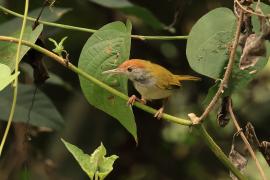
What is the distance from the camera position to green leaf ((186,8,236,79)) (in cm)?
183

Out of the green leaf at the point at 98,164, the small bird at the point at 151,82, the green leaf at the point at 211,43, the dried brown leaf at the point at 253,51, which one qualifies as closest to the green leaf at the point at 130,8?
the small bird at the point at 151,82

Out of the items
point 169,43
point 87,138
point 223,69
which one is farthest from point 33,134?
point 223,69

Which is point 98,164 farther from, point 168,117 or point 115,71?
point 115,71

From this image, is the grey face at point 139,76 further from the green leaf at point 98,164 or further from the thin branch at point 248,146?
the green leaf at point 98,164

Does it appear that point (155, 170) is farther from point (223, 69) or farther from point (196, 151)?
point (223, 69)

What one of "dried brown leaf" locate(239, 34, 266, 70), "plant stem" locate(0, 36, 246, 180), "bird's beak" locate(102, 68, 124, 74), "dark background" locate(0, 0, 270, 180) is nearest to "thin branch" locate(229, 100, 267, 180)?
"plant stem" locate(0, 36, 246, 180)

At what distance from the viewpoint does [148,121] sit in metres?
3.69

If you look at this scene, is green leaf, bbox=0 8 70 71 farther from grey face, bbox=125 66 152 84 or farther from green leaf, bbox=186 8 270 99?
green leaf, bbox=186 8 270 99

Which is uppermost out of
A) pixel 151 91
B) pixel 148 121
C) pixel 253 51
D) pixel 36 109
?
pixel 253 51

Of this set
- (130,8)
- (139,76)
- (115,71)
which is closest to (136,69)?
(139,76)

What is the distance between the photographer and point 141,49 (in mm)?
3588

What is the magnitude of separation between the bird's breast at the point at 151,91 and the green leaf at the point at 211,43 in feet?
2.09

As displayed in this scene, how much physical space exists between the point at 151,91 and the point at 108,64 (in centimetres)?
60

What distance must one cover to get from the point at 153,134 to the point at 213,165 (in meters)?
0.42
